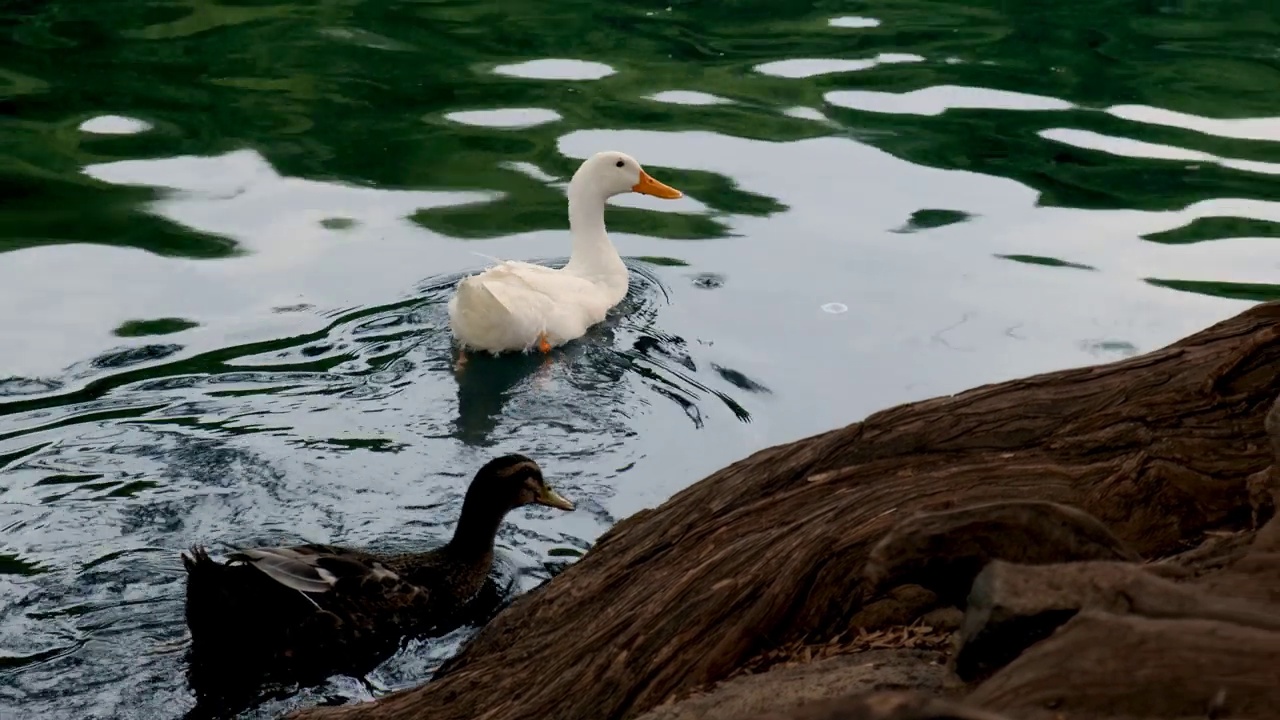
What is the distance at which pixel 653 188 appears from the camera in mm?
10578

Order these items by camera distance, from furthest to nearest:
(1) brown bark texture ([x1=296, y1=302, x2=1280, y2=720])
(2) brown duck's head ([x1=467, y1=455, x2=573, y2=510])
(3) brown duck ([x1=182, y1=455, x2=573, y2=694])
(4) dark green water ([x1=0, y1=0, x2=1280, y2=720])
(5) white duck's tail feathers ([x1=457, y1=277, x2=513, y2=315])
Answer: (5) white duck's tail feathers ([x1=457, y1=277, x2=513, y2=315]), (4) dark green water ([x1=0, y1=0, x2=1280, y2=720]), (2) brown duck's head ([x1=467, y1=455, x2=573, y2=510]), (3) brown duck ([x1=182, y1=455, x2=573, y2=694]), (1) brown bark texture ([x1=296, y1=302, x2=1280, y2=720])

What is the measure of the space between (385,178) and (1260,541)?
881cm

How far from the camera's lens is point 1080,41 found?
14805 millimetres

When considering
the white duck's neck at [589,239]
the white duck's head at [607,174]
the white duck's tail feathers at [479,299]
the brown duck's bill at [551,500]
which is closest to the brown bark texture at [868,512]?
the brown duck's bill at [551,500]

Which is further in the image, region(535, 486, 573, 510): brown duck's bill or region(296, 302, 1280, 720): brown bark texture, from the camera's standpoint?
region(535, 486, 573, 510): brown duck's bill

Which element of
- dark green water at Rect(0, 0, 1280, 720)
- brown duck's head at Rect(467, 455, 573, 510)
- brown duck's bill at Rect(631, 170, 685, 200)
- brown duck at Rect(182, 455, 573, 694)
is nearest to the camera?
brown duck at Rect(182, 455, 573, 694)

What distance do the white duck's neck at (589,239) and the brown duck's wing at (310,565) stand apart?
3.81 metres

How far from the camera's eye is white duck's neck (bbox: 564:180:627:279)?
9547 millimetres

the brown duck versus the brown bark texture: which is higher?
the brown bark texture

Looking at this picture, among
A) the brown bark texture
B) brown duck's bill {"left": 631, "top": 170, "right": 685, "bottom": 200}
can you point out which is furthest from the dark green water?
the brown bark texture

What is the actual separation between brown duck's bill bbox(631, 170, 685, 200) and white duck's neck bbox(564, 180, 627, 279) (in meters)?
0.46

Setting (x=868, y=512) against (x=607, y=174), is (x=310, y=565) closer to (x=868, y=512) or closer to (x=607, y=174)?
(x=868, y=512)

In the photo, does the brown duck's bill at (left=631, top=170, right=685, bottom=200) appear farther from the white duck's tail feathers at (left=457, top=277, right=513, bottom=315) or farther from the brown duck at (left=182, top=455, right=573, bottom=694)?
the brown duck at (left=182, top=455, right=573, bottom=694)

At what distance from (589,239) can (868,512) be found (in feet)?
18.2
